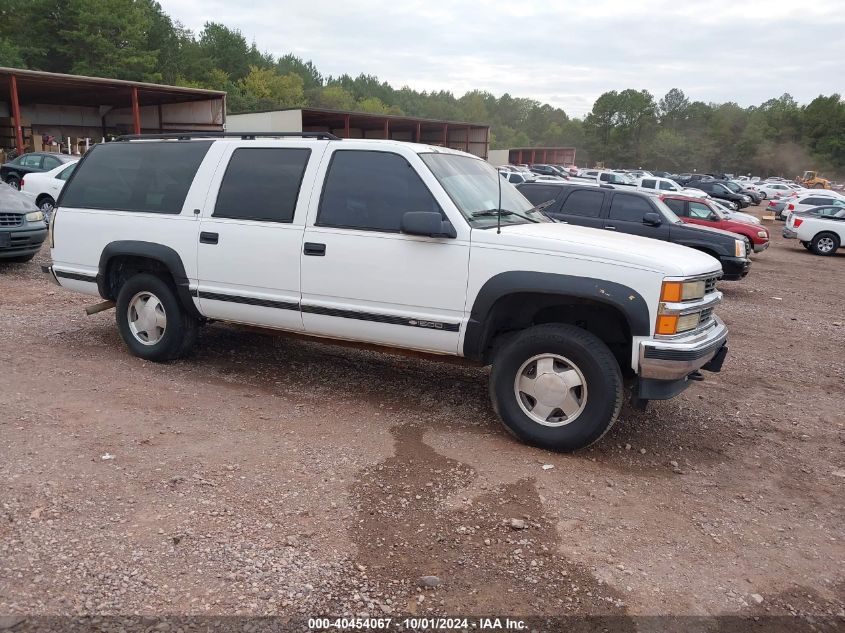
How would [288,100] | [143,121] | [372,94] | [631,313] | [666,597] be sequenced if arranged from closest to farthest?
1. [666,597]
2. [631,313]
3. [143,121]
4. [288,100]
5. [372,94]

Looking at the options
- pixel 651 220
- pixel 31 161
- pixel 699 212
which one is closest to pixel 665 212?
pixel 651 220

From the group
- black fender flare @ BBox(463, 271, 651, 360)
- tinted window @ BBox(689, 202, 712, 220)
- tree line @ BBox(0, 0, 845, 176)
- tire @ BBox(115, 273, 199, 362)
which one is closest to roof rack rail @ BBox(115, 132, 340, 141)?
tire @ BBox(115, 273, 199, 362)

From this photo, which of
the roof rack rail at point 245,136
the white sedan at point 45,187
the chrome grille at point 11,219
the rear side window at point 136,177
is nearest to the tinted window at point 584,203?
the roof rack rail at point 245,136

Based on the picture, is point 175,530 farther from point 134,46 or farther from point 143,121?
point 134,46

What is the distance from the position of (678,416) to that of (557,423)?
1556mm

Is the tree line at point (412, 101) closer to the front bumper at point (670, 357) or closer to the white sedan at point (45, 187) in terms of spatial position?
the white sedan at point (45, 187)

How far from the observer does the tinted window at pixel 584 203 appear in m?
11.7

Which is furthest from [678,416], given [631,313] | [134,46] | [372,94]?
[372,94]

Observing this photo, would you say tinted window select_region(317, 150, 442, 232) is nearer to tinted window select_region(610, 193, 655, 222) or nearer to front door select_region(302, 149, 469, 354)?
front door select_region(302, 149, 469, 354)

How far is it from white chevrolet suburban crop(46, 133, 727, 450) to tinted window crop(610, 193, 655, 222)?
663 centimetres

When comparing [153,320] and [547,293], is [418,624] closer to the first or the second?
[547,293]

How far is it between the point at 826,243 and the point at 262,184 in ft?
65.3

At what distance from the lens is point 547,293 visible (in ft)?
14.2

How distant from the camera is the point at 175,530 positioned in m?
3.27
